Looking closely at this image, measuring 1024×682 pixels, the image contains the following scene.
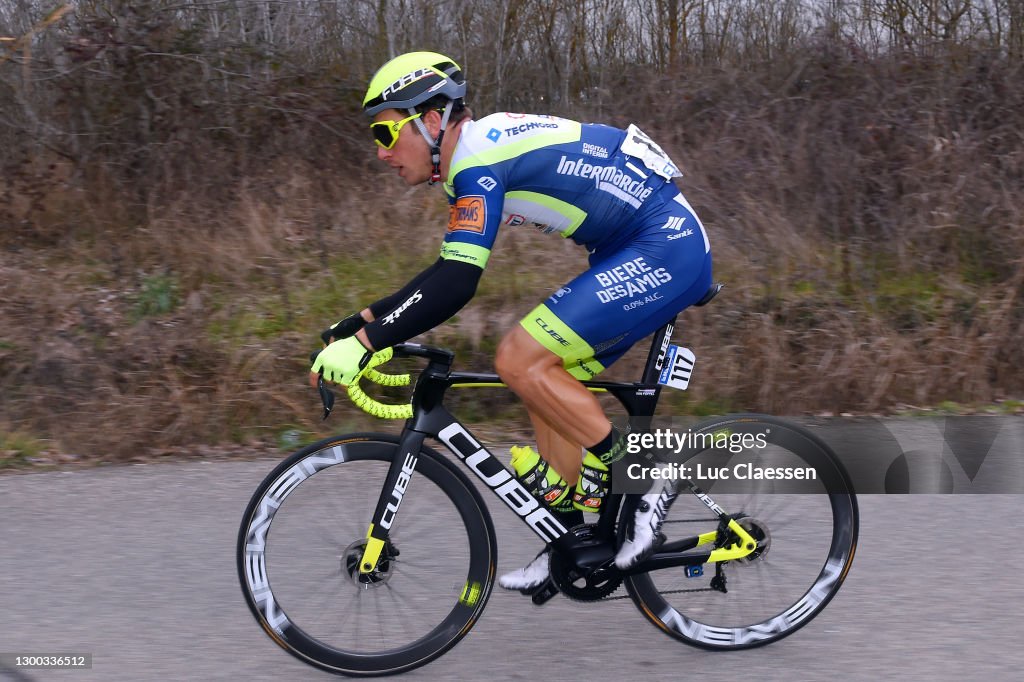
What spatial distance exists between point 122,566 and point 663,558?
2349mm

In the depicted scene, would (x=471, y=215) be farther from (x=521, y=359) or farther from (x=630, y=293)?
(x=630, y=293)

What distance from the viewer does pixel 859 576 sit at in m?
4.26

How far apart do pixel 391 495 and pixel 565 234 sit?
3.49ft

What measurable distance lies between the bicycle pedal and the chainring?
0.04 m

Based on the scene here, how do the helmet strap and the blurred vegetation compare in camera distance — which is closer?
the helmet strap

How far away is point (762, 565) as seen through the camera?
12.0ft

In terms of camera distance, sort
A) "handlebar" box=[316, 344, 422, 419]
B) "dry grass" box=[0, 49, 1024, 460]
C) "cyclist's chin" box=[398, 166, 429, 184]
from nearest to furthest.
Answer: "handlebar" box=[316, 344, 422, 419] < "cyclist's chin" box=[398, 166, 429, 184] < "dry grass" box=[0, 49, 1024, 460]

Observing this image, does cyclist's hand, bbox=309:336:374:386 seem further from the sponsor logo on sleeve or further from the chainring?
the chainring

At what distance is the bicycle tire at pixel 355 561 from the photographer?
3307 millimetres

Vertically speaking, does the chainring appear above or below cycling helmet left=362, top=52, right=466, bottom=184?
below

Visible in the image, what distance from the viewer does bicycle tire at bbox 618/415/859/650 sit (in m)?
3.53

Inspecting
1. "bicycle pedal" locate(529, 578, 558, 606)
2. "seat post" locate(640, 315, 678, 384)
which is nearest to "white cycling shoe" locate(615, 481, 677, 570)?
"bicycle pedal" locate(529, 578, 558, 606)

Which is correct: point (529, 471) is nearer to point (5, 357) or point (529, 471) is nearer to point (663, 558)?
point (663, 558)

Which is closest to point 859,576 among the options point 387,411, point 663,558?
point 663,558
